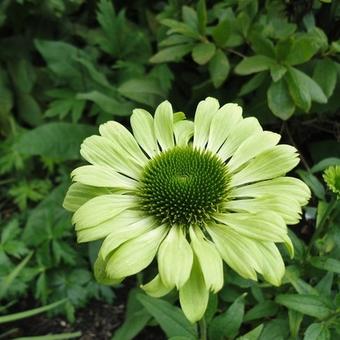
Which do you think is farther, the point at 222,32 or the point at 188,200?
the point at 222,32

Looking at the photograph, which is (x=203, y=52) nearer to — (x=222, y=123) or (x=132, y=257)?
(x=222, y=123)

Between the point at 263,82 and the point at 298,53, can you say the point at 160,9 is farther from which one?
the point at 298,53

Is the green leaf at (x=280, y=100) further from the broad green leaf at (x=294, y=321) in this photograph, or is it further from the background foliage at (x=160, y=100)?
the broad green leaf at (x=294, y=321)

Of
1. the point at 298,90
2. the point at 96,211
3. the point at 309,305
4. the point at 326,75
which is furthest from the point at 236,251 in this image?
the point at 326,75

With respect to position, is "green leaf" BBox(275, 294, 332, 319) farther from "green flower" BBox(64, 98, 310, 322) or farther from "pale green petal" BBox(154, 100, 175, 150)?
"pale green petal" BBox(154, 100, 175, 150)

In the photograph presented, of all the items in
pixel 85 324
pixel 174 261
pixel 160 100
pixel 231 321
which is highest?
pixel 174 261

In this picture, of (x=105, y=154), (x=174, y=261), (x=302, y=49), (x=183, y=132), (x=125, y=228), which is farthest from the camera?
(x=302, y=49)

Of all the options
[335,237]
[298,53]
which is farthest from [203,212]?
[298,53]
